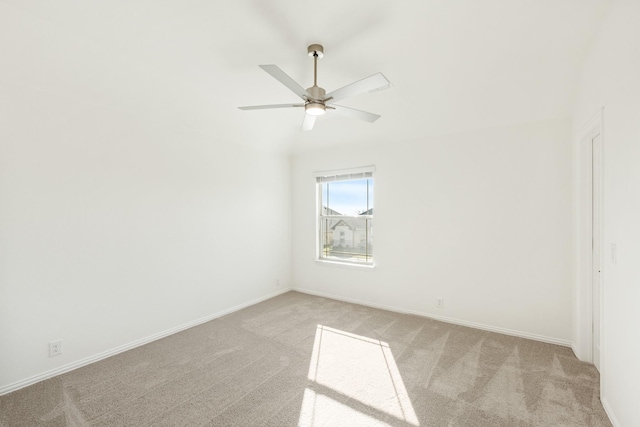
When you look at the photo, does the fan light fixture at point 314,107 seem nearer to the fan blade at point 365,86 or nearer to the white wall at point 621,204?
the fan blade at point 365,86

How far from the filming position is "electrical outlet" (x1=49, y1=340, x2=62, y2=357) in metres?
2.46

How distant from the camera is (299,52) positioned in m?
2.51

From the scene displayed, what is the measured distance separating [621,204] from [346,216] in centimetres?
326

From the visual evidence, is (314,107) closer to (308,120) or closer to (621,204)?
(308,120)

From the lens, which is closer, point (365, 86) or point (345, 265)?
point (365, 86)

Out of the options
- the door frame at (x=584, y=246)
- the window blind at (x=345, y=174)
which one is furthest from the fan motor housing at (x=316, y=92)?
the door frame at (x=584, y=246)

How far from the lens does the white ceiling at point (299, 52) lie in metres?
2.02

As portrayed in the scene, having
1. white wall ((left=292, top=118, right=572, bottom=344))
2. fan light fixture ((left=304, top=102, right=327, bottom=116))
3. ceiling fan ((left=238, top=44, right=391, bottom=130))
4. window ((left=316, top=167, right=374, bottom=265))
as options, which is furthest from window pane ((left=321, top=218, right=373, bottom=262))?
fan light fixture ((left=304, top=102, right=327, bottom=116))

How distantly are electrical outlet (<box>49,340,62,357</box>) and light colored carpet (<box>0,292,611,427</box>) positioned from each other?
0.23 meters

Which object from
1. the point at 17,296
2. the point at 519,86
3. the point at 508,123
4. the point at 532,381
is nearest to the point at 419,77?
the point at 519,86

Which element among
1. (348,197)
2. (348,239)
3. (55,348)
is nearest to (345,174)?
(348,197)

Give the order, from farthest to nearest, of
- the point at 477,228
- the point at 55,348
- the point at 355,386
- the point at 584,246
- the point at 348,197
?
the point at 348,197, the point at 477,228, the point at 584,246, the point at 55,348, the point at 355,386

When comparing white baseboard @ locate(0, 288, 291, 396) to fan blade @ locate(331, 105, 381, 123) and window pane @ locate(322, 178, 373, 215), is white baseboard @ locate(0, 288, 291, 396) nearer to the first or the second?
window pane @ locate(322, 178, 373, 215)

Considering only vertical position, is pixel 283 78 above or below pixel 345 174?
above
